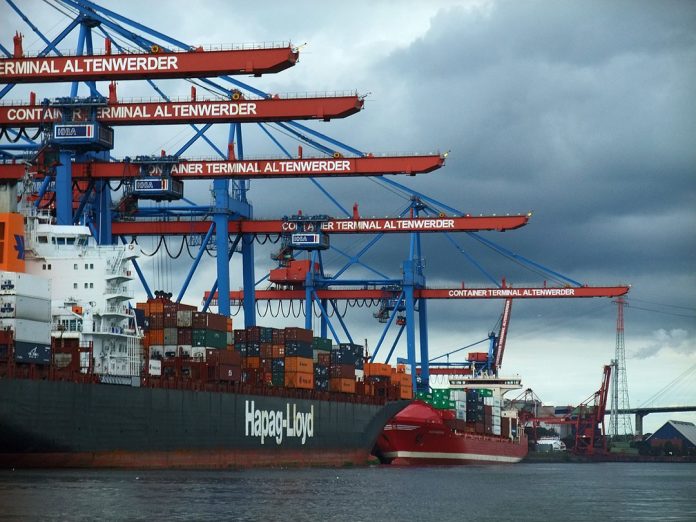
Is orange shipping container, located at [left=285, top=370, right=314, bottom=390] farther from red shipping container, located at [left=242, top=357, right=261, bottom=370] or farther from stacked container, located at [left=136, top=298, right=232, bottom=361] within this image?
stacked container, located at [left=136, top=298, right=232, bottom=361]

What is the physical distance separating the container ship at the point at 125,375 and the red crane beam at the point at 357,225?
8910 mm

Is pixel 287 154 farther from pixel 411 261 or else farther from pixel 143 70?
pixel 411 261

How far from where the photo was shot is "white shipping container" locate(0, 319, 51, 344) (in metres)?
43.5

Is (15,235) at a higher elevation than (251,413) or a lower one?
higher

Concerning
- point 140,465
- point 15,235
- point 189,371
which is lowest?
point 140,465

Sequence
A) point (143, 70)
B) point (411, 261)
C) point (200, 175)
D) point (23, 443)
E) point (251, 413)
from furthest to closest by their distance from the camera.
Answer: point (411, 261)
point (200, 175)
point (251, 413)
point (143, 70)
point (23, 443)

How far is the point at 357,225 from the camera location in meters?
73.4

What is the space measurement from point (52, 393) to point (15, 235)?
7.43m

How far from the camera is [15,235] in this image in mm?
48750

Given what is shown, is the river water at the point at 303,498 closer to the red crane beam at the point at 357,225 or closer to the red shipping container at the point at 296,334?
the red shipping container at the point at 296,334

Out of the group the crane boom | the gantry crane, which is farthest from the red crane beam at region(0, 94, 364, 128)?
the crane boom

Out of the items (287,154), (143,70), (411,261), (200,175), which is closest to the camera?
(143,70)

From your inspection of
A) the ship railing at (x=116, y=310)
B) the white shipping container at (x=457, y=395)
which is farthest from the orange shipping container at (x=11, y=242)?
the white shipping container at (x=457, y=395)

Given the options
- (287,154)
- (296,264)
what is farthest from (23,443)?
(296,264)
